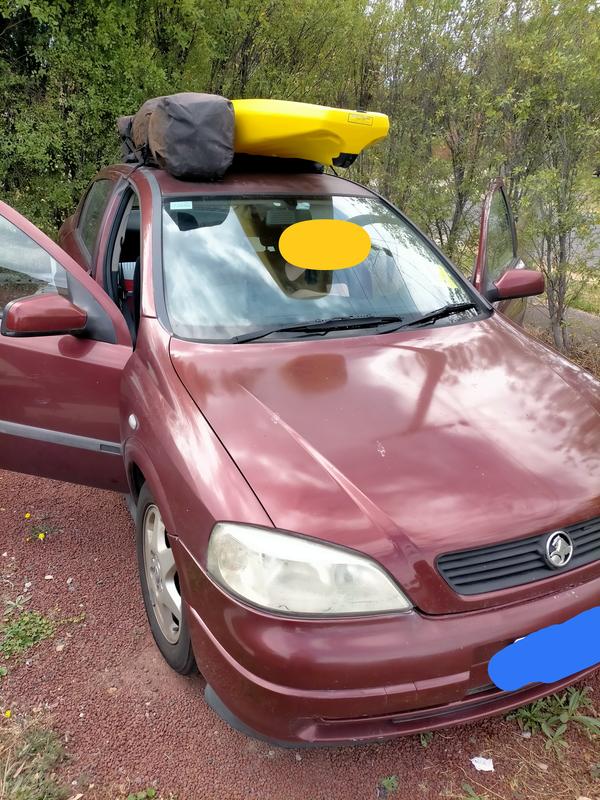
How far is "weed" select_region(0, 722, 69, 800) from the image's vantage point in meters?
1.79

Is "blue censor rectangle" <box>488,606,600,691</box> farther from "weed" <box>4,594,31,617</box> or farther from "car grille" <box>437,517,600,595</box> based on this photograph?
"weed" <box>4,594,31,617</box>

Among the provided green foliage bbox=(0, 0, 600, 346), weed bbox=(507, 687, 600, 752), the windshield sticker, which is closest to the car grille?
weed bbox=(507, 687, 600, 752)

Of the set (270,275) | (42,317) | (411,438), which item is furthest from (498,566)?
(42,317)

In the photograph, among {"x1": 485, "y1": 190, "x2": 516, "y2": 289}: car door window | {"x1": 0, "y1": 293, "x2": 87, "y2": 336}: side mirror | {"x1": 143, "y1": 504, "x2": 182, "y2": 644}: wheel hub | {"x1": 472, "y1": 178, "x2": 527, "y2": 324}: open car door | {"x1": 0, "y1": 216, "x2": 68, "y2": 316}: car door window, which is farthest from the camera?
{"x1": 485, "y1": 190, "x2": 516, "y2": 289}: car door window

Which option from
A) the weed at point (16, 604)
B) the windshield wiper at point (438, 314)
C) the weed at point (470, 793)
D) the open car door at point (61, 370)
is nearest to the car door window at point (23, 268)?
the open car door at point (61, 370)

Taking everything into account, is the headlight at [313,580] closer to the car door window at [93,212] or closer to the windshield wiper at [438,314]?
the windshield wiper at [438,314]

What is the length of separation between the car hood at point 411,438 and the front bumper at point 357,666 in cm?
7

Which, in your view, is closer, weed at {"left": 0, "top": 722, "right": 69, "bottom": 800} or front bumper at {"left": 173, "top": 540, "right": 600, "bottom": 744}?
front bumper at {"left": 173, "top": 540, "right": 600, "bottom": 744}

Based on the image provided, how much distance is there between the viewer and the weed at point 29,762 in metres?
1.79

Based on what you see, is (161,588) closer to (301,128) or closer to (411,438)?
(411,438)

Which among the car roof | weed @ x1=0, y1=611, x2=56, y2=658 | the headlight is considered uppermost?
the car roof

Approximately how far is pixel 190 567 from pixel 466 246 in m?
5.21

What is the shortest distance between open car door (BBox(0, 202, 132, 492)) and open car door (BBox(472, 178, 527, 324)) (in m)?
1.85

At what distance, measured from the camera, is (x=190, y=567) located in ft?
5.79
